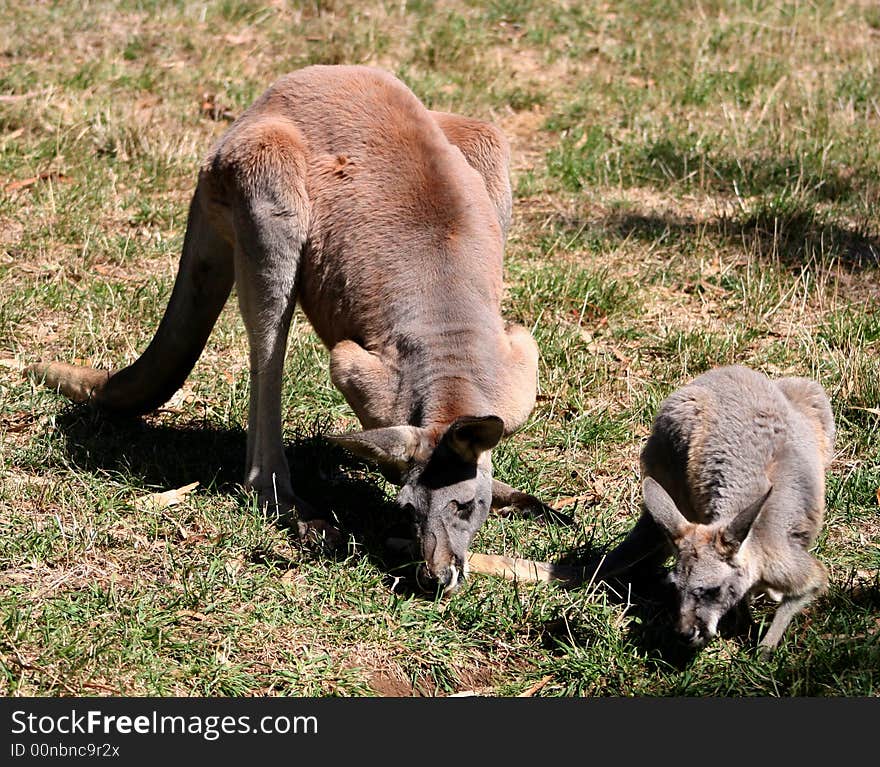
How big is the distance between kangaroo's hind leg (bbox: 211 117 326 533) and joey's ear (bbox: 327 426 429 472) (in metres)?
0.83

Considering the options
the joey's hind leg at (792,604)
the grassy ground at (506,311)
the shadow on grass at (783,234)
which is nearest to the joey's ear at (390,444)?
the grassy ground at (506,311)

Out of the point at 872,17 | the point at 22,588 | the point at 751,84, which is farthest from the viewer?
the point at 872,17

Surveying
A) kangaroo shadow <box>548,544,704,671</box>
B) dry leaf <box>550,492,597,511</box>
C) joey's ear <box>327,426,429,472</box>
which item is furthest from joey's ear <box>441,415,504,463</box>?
dry leaf <box>550,492,597,511</box>

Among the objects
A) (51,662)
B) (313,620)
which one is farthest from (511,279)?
(51,662)

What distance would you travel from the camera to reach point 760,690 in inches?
169

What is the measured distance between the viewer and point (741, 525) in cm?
402

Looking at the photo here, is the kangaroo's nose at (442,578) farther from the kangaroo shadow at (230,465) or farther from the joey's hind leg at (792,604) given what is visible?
the joey's hind leg at (792,604)

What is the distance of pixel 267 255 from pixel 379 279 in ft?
1.65

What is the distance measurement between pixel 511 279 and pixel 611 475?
1949mm

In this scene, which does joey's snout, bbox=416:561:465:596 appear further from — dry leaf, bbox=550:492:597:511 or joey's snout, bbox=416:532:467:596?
dry leaf, bbox=550:492:597:511

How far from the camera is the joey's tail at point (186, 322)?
559cm

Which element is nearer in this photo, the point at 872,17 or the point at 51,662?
the point at 51,662

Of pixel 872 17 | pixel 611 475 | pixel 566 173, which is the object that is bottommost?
pixel 611 475

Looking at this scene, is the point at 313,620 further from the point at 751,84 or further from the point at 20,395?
the point at 751,84
